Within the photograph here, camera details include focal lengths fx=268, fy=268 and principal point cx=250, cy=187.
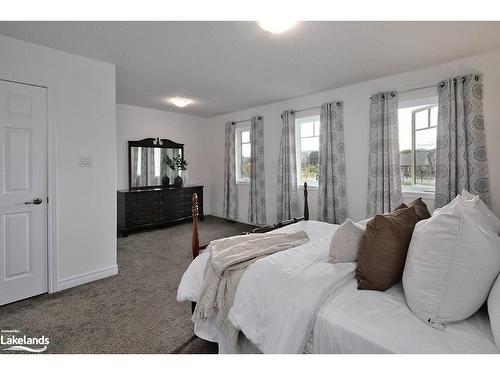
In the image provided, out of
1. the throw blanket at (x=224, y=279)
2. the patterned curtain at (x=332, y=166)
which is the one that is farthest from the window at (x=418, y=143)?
the throw blanket at (x=224, y=279)

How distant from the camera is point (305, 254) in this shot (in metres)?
1.71

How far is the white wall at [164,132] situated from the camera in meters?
5.15

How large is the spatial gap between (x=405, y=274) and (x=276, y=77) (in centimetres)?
300

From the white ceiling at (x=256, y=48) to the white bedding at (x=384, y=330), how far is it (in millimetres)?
2155

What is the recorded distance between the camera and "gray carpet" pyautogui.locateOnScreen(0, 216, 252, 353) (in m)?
1.85

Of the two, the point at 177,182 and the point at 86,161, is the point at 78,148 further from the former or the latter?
the point at 177,182

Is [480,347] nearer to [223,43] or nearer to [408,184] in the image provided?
[223,43]

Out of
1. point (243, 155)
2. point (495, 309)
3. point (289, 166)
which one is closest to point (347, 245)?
point (495, 309)

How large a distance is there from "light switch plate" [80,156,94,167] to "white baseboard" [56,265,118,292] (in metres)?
1.17

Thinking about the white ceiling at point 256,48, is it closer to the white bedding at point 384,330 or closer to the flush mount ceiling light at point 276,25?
the flush mount ceiling light at point 276,25

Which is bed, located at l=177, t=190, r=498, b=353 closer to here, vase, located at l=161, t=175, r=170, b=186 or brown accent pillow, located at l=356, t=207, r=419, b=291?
brown accent pillow, located at l=356, t=207, r=419, b=291

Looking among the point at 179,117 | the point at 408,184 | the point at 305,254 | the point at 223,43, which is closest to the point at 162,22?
the point at 223,43

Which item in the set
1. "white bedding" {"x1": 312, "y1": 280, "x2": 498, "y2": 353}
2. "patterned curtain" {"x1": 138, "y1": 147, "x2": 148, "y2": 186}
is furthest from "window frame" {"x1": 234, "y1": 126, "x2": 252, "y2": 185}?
"white bedding" {"x1": 312, "y1": 280, "x2": 498, "y2": 353}

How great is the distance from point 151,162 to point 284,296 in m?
4.83
